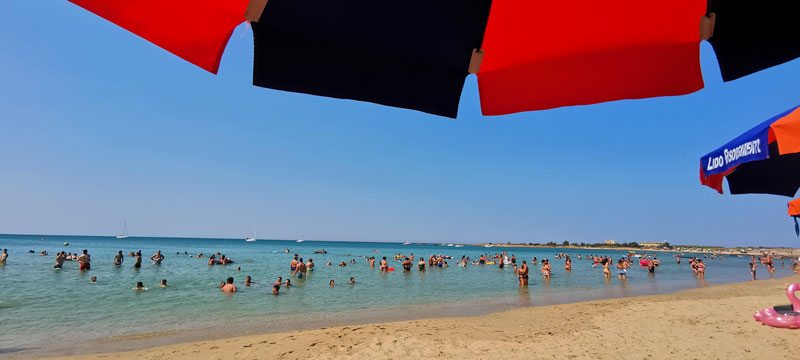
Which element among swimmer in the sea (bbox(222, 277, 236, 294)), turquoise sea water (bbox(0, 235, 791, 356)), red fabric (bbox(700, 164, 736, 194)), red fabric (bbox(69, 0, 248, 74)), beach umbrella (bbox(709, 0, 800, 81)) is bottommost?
turquoise sea water (bbox(0, 235, 791, 356))

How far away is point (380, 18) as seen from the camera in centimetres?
154

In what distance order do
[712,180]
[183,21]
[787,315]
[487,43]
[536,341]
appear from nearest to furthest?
[183,21], [487,43], [787,315], [712,180], [536,341]

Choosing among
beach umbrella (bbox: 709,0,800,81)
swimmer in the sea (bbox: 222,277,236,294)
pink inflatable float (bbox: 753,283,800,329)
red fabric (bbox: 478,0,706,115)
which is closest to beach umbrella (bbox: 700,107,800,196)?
pink inflatable float (bbox: 753,283,800,329)

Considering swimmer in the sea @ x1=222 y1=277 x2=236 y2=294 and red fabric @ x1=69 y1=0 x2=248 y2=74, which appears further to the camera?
swimmer in the sea @ x1=222 y1=277 x2=236 y2=294

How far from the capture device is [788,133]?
2.75 m

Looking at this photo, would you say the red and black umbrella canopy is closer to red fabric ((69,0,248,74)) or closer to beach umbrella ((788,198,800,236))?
red fabric ((69,0,248,74))

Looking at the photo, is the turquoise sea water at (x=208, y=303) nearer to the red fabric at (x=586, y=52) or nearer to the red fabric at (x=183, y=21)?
the red fabric at (x=183, y=21)

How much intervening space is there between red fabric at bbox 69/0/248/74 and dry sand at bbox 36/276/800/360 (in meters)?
6.08

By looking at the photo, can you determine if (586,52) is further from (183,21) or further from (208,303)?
(208,303)

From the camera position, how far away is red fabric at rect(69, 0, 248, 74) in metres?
1.26

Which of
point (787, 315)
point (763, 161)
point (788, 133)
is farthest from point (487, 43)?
point (763, 161)

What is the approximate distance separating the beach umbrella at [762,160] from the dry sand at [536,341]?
9.79ft

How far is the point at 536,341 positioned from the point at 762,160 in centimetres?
478

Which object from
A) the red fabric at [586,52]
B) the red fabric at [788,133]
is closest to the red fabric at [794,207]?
the red fabric at [788,133]
